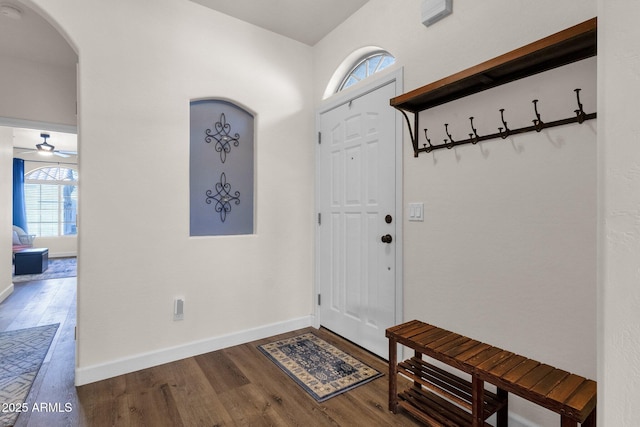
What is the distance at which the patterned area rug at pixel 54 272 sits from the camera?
5.39 meters

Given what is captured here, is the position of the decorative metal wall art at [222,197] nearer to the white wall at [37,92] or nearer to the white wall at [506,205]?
the white wall at [506,205]

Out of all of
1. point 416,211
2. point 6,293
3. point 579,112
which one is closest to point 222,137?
point 416,211

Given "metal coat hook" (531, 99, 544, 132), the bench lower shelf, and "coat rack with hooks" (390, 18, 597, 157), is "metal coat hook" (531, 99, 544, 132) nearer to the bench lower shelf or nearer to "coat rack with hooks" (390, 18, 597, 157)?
"coat rack with hooks" (390, 18, 597, 157)

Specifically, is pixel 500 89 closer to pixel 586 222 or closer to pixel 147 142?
pixel 586 222

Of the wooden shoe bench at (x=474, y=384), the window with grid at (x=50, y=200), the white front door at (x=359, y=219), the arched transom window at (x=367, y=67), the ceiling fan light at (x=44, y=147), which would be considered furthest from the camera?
the window with grid at (x=50, y=200)

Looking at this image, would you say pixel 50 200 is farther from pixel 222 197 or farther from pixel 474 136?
pixel 474 136

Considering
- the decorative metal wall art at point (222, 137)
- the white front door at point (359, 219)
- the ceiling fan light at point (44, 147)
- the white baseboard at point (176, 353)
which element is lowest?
the white baseboard at point (176, 353)

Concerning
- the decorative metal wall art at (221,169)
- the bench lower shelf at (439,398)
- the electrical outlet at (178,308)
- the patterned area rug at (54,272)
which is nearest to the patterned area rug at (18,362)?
the electrical outlet at (178,308)

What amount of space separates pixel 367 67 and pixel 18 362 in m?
3.60

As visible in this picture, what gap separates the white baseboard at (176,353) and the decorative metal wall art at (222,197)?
102cm

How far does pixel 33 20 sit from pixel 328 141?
260 centimetres

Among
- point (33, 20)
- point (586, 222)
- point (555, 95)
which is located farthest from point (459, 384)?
point (33, 20)

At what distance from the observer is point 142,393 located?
202 centimetres

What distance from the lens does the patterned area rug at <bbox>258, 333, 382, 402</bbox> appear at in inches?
81.6
